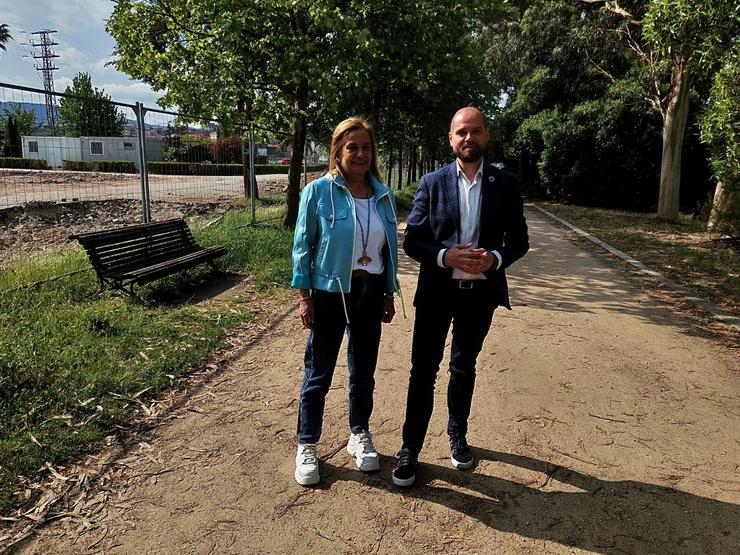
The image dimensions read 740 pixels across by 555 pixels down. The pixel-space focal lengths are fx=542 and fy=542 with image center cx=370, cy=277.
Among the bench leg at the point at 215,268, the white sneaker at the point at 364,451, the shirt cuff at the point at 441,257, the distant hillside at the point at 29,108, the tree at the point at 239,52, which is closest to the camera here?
the shirt cuff at the point at 441,257

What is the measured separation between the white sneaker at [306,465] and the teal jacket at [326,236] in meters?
0.90

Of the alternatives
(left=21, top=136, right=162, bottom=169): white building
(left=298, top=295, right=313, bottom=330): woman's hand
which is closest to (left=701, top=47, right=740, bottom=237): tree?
(left=298, top=295, right=313, bottom=330): woman's hand

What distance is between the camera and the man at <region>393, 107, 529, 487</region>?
2721mm

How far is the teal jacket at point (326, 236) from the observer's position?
9.14ft

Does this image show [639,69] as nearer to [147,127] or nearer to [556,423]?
[147,127]

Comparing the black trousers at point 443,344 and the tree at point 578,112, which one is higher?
the tree at point 578,112

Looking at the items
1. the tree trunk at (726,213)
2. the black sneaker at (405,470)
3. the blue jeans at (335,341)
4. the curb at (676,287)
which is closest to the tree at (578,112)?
the tree trunk at (726,213)

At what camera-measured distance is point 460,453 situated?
306 centimetres

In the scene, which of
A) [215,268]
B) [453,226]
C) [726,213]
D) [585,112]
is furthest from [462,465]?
[585,112]

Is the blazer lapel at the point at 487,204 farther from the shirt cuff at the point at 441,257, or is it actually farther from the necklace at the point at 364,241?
the necklace at the point at 364,241

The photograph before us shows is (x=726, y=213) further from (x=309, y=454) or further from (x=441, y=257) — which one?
(x=309, y=454)

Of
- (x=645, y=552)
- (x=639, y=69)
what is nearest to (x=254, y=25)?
(x=645, y=552)

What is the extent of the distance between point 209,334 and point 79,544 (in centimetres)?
258

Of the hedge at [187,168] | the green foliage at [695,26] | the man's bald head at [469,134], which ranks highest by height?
the green foliage at [695,26]
